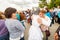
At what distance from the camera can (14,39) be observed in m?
5.75

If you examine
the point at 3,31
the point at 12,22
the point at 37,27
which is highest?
the point at 12,22

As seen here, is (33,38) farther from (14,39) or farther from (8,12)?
(8,12)

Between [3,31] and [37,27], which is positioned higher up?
[3,31]

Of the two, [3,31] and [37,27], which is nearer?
[3,31]

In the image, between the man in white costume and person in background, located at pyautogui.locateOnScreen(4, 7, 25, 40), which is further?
the man in white costume

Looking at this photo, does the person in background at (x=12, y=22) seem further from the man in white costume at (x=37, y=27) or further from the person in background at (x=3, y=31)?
the man in white costume at (x=37, y=27)

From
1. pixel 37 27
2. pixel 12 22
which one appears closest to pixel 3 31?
pixel 12 22

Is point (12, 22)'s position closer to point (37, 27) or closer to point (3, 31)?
point (3, 31)

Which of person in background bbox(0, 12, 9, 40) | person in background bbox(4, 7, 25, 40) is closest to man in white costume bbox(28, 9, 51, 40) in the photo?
person in background bbox(4, 7, 25, 40)

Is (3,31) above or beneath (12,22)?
beneath

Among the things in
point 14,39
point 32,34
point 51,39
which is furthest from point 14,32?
point 51,39

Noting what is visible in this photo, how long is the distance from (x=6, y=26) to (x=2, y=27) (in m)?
0.10

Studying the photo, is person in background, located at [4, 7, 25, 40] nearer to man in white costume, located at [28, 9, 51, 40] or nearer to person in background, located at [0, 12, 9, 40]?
person in background, located at [0, 12, 9, 40]

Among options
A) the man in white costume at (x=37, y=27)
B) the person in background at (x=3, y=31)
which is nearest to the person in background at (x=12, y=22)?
the person in background at (x=3, y=31)
